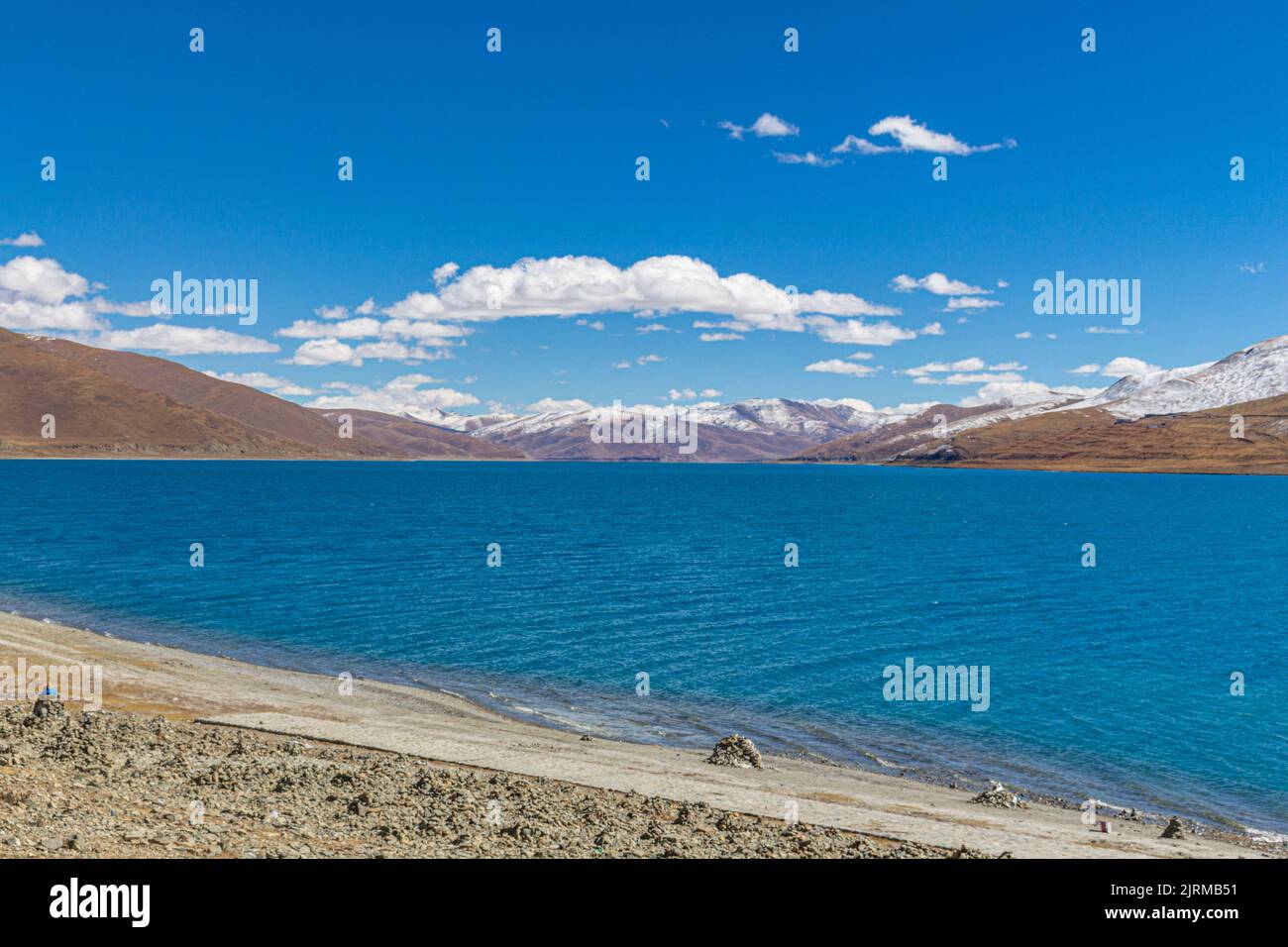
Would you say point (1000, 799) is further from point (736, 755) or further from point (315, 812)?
point (315, 812)

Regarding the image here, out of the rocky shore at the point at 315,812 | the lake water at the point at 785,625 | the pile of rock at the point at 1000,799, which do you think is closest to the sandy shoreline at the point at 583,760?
the pile of rock at the point at 1000,799

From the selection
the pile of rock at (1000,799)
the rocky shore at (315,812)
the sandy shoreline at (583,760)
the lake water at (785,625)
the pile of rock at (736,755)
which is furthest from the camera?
the lake water at (785,625)

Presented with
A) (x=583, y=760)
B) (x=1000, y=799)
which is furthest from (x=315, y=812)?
(x=1000, y=799)

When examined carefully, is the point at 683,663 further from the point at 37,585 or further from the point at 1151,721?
the point at 37,585

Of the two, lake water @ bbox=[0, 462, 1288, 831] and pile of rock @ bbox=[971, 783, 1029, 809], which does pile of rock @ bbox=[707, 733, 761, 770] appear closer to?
lake water @ bbox=[0, 462, 1288, 831]

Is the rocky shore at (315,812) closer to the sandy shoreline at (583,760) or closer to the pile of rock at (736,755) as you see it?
the sandy shoreline at (583,760)

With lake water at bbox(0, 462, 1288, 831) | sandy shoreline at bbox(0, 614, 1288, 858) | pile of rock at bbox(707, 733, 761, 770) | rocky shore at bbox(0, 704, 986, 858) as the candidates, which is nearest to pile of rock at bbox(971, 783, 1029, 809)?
sandy shoreline at bbox(0, 614, 1288, 858)
